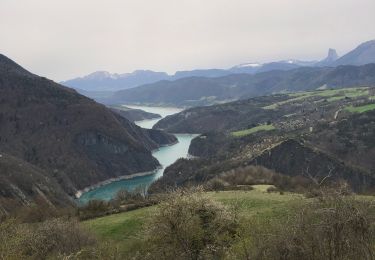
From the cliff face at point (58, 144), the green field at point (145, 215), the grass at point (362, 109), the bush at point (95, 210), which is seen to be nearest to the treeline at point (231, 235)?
the green field at point (145, 215)

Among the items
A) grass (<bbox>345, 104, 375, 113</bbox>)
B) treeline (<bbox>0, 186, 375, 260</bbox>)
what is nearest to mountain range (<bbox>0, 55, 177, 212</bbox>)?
grass (<bbox>345, 104, 375, 113</bbox>)

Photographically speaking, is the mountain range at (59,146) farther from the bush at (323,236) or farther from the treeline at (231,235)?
the bush at (323,236)

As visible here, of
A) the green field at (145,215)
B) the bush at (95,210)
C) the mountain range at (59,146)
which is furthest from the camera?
the mountain range at (59,146)

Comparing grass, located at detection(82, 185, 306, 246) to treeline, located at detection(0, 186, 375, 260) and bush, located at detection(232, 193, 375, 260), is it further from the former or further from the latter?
bush, located at detection(232, 193, 375, 260)

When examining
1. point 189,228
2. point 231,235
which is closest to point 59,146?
point 231,235

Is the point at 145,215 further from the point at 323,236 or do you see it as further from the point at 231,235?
the point at 323,236
